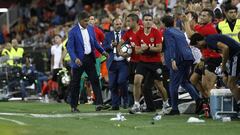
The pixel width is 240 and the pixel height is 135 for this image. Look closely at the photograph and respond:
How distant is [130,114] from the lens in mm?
16969

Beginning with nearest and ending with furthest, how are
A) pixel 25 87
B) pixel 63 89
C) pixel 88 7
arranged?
pixel 63 89
pixel 25 87
pixel 88 7

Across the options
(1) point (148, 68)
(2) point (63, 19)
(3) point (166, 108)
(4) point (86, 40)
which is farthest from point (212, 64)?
(2) point (63, 19)

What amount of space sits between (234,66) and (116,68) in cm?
537

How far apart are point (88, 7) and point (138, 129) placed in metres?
23.9

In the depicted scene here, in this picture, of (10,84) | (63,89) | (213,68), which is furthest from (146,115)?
(10,84)

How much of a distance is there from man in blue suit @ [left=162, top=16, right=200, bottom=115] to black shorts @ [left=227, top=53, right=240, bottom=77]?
1.83 m

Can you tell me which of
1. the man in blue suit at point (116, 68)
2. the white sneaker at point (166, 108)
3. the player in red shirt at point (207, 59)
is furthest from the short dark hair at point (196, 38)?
the man in blue suit at point (116, 68)

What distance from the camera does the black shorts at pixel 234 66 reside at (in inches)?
576

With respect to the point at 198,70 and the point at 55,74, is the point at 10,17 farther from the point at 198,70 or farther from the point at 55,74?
the point at 198,70

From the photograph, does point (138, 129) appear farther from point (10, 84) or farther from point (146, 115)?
point (10, 84)

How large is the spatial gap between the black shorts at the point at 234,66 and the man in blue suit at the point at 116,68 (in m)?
4.88

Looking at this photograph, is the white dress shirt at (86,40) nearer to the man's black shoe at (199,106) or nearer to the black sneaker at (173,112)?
the black sneaker at (173,112)

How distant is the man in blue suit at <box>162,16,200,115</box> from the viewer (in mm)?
16500

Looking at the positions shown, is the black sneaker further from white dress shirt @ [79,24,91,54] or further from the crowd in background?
white dress shirt @ [79,24,91,54]
